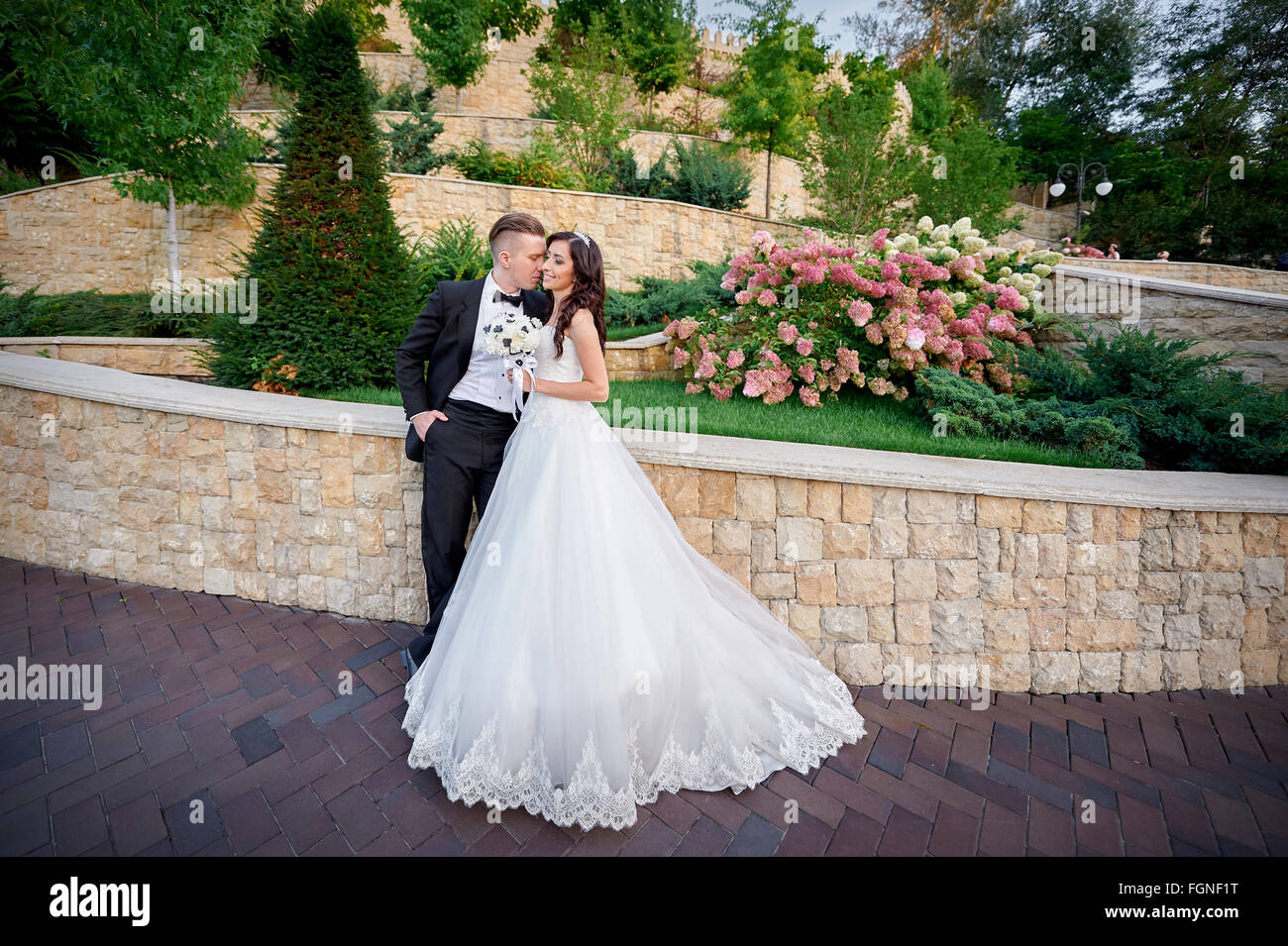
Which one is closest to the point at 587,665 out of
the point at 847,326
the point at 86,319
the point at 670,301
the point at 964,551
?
the point at 964,551

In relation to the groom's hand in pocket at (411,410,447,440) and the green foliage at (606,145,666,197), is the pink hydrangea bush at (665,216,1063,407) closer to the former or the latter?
the groom's hand in pocket at (411,410,447,440)

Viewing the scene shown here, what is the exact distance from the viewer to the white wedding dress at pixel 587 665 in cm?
237

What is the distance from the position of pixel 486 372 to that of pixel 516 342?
20.3 inches

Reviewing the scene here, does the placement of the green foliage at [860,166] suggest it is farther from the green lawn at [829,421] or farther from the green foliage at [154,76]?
the green foliage at [154,76]

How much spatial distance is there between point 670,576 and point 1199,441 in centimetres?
394

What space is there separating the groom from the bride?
24 cm

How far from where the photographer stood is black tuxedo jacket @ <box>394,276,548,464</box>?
9.78 feet

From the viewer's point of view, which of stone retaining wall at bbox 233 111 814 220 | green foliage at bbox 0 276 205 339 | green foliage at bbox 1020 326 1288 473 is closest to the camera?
green foliage at bbox 1020 326 1288 473

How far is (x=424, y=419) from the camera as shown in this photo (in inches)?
117

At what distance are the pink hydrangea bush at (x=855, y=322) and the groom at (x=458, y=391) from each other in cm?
305

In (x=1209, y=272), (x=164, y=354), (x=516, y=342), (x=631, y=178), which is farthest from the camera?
(x=631, y=178)

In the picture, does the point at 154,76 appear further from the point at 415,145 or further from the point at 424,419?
the point at 424,419

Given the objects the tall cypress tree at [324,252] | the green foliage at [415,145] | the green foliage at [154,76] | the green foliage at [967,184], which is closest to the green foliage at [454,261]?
the tall cypress tree at [324,252]

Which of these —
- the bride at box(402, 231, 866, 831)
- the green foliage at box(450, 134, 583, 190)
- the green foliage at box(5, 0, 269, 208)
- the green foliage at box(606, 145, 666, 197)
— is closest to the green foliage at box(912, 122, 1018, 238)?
the green foliage at box(606, 145, 666, 197)
